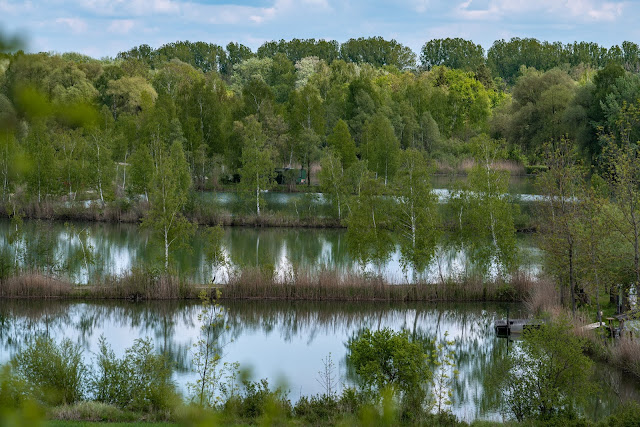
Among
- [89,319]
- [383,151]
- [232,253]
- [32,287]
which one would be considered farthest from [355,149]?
[89,319]

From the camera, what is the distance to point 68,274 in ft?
94.4

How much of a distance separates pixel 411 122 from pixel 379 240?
136 feet

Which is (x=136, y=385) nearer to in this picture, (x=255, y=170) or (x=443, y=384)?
(x=443, y=384)

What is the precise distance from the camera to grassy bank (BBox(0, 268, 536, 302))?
26.4 m

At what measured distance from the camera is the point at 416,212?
28609mm

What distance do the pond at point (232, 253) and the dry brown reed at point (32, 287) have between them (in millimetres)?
1547

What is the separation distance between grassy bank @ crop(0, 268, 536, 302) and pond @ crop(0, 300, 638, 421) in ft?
1.36

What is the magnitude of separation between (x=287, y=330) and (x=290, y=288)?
3222 mm

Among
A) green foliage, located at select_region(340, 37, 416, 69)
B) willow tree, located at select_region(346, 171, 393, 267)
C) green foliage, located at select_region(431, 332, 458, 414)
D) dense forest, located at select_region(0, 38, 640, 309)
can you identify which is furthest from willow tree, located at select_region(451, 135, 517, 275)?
green foliage, located at select_region(340, 37, 416, 69)

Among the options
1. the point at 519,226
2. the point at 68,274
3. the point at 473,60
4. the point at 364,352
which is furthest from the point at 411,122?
the point at 473,60

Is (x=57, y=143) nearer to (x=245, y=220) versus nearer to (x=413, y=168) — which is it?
(x=245, y=220)

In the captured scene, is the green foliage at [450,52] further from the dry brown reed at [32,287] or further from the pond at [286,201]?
the dry brown reed at [32,287]

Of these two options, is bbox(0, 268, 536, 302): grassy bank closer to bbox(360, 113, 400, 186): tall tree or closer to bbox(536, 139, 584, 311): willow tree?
bbox(536, 139, 584, 311): willow tree

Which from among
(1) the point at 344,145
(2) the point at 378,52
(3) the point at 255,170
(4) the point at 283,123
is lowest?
(3) the point at 255,170
